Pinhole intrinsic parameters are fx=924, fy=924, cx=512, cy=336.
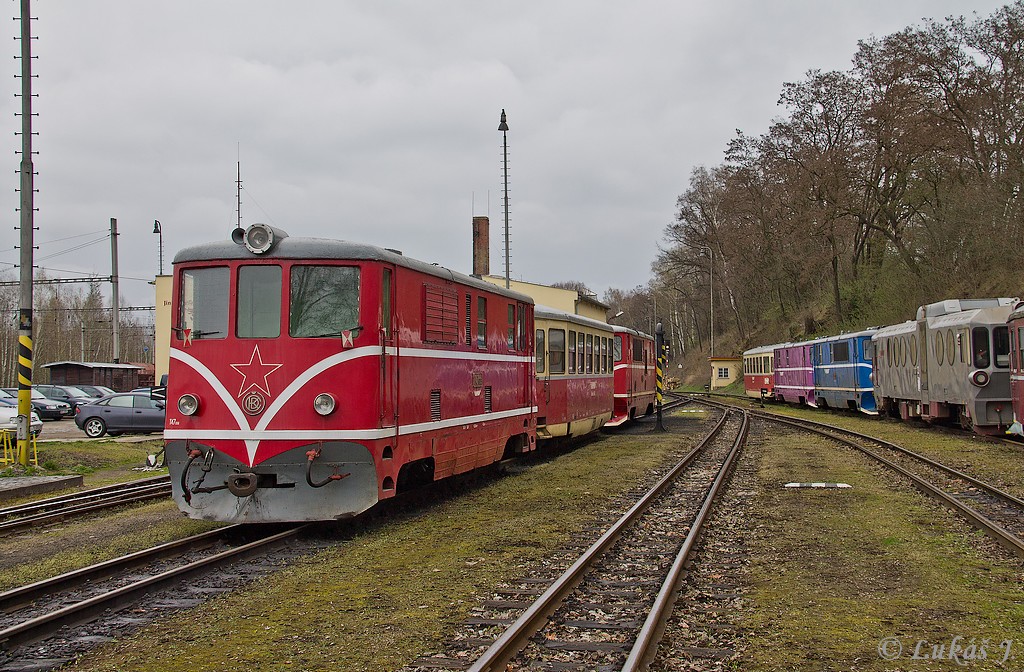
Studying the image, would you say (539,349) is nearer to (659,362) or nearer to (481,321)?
(481,321)

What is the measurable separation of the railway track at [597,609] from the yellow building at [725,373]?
5560cm

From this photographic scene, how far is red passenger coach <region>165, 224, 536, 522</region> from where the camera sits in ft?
30.1

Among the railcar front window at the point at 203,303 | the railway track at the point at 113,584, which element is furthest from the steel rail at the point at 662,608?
the railcar front window at the point at 203,303

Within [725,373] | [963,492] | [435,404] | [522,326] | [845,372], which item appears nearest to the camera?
[435,404]

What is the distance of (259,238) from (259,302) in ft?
2.17

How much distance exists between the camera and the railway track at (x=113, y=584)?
619 cm

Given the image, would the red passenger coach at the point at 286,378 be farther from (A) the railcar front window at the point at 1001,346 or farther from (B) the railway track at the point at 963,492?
(A) the railcar front window at the point at 1001,346

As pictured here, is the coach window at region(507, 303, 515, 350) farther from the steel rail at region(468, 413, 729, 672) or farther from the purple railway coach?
the purple railway coach

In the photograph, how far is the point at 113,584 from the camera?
297 inches

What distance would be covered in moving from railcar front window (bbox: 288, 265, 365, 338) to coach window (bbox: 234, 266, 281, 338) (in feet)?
0.55

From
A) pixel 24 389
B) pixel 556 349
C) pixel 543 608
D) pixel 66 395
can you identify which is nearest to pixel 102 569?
pixel 543 608

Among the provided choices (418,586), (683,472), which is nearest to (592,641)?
(418,586)

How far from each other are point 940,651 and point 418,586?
149 inches

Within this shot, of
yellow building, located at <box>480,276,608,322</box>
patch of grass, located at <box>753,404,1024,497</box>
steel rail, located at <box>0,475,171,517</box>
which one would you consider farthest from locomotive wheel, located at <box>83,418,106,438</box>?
yellow building, located at <box>480,276,608,322</box>
